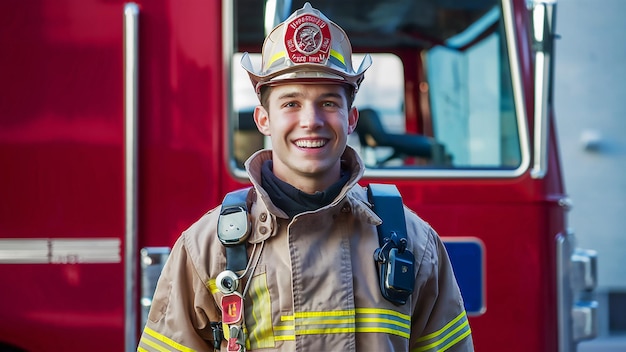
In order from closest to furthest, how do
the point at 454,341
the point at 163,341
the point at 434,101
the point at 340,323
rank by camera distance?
the point at 340,323 → the point at 163,341 → the point at 454,341 → the point at 434,101

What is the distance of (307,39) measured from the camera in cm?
204

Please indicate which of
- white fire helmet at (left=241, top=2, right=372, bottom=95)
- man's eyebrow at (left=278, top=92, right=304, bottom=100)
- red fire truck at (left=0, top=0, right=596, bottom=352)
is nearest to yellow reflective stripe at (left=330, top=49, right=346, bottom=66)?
white fire helmet at (left=241, top=2, right=372, bottom=95)

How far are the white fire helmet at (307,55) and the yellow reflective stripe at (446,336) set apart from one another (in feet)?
1.91

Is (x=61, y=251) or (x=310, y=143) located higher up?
(x=310, y=143)

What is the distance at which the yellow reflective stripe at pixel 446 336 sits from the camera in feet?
6.95

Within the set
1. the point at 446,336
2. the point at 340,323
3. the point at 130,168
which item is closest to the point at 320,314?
the point at 340,323

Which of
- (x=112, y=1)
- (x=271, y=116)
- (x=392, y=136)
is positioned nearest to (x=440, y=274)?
(x=271, y=116)

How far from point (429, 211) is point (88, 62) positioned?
140 cm

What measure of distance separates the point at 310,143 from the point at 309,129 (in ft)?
0.11

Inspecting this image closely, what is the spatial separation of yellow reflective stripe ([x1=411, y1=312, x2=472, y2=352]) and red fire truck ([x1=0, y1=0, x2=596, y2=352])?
A: 1.39m

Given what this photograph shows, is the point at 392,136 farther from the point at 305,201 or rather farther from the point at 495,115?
the point at 305,201

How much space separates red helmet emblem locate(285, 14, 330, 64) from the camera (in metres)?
2.01

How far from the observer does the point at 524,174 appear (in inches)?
143

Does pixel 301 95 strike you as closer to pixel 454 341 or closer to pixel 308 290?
pixel 308 290
